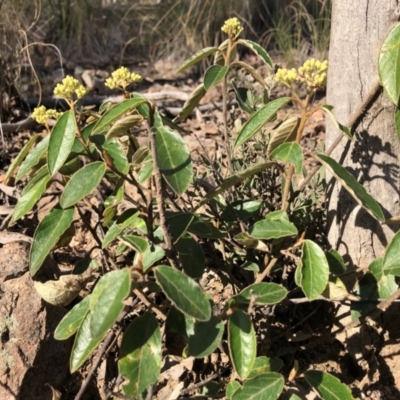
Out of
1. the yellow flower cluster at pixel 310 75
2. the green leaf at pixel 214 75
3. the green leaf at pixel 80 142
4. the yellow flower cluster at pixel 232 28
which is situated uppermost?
the yellow flower cluster at pixel 232 28

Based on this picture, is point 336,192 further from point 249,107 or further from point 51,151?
point 51,151

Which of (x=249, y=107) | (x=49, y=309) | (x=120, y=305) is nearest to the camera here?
(x=120, y=305)

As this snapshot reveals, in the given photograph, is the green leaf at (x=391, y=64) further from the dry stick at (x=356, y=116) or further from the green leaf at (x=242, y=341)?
the green leaf at (x=242, y=341)

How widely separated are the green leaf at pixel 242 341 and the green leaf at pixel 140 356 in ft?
0.52

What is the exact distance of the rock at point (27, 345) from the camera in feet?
5.41

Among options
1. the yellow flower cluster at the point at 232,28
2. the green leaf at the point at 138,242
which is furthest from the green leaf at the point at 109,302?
the yellow flower cluster at the point at 232,28

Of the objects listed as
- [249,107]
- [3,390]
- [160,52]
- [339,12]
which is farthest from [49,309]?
[160,52]

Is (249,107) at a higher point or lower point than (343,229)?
higher

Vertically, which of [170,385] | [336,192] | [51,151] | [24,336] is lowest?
[170,385]

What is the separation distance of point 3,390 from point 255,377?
2.30 feet

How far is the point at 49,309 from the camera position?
1.75 metres

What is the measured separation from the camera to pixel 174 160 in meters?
1.25

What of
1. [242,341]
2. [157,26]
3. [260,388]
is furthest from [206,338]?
[157,26]

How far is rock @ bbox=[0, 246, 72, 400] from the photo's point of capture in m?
1.65
